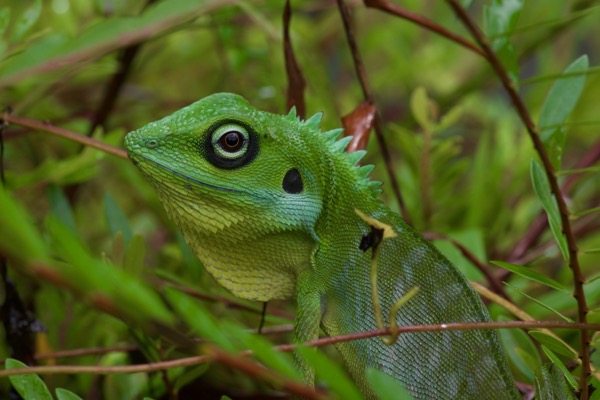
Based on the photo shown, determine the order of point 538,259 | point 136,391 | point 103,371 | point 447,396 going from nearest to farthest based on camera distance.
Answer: point 103,371 → point 447,396 → point 136,391 → point 538,259

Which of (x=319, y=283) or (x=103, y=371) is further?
(x=319, y=283)

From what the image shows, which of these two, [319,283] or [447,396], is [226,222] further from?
[447,396]

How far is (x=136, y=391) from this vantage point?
114 centimetres

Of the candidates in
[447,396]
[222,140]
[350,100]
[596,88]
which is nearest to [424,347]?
[447,396]

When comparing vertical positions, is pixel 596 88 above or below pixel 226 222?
above

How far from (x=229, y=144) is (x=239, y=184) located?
0.18 ft

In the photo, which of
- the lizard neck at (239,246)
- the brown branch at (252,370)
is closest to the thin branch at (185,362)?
the brown branch at (252,370)

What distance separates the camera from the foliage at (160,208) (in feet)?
1.86

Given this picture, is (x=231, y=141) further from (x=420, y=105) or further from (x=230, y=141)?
(x=420, y=105)

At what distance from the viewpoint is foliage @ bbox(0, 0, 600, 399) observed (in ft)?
1.86

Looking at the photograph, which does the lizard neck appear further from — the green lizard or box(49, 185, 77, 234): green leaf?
box(49, 185, 77, 234): green leaf

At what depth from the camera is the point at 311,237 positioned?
1.05 m

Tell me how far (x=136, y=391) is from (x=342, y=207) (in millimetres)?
425

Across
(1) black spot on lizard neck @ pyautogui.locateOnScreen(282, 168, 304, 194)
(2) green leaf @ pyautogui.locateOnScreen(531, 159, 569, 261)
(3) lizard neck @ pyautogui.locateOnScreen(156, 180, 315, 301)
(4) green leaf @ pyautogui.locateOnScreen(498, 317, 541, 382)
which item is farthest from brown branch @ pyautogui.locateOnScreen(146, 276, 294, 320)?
(2) green leaf @ pyautogui.locateOnScreen(531, 159, 569, 261)
